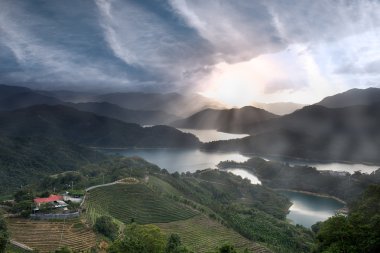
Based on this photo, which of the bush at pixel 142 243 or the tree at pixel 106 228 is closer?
the bush at pixel 142 243

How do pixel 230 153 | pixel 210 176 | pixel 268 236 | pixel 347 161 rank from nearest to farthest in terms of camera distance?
pixel 268 236
pixel 210 176
pixel 347 161
pixel 230 153

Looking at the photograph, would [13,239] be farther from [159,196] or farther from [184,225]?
[159,196]

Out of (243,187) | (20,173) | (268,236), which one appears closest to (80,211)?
(268,236)

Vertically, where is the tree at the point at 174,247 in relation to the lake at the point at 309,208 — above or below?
above

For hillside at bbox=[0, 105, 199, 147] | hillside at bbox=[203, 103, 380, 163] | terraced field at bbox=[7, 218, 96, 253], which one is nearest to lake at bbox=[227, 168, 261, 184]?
hillside at bbox=[203, 103, 380, 163]

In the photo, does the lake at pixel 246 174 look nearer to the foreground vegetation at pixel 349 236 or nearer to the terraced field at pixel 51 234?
the terraced field at pixel 51 234

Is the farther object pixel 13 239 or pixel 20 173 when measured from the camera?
pixel 20 173

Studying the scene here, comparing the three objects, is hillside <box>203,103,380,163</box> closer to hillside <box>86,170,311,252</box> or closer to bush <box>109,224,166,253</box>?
hillside <box>86,170,311,252</box>

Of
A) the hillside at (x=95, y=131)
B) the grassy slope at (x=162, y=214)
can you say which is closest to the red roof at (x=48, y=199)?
the grassy slope at (x=162, y=214)
